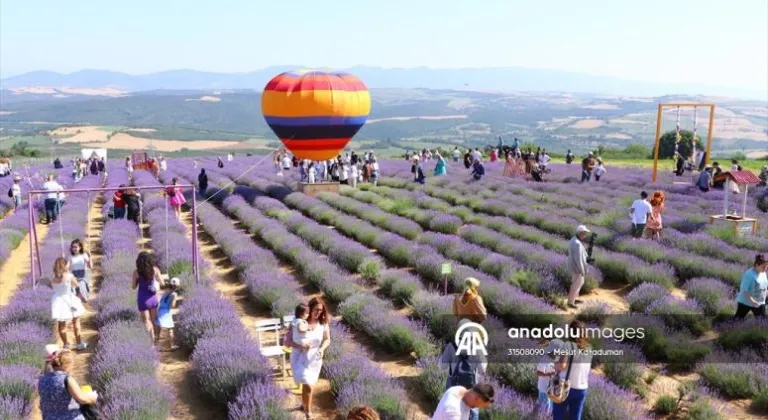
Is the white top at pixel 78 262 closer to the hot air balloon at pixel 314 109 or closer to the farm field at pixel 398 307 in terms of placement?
the farm field at pixel 398 307

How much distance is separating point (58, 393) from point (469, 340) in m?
3.21

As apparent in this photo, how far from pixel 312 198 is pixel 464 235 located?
25.2 feet

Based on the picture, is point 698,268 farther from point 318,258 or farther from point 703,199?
point 703,199

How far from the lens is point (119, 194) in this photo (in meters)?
16.5

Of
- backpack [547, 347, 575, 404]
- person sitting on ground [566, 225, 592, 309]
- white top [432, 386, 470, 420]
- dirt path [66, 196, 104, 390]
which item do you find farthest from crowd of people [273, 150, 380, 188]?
white top [432, 386, 470, 420]

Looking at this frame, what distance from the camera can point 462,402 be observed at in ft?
13.8

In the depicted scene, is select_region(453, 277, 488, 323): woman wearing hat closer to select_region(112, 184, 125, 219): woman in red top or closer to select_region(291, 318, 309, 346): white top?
Answer: select_region(291, 318, 309, 346): white top

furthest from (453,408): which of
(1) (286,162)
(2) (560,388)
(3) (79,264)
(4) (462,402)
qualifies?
(1) (286,162)

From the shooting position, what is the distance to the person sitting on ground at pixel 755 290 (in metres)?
7.67

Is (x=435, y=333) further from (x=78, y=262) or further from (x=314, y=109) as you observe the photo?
(x=314, y=109)

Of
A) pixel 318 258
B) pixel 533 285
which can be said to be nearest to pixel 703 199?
pixel 533 285

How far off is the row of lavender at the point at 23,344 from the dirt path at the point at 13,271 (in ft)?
1.60

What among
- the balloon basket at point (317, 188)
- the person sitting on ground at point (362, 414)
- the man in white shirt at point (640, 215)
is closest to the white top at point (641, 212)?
the man in white shirt at point (640, 215)

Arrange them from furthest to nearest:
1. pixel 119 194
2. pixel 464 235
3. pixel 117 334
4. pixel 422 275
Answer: pixel 119 194 < pixel 464 235 < pixel 422 275 < pixel 117 334
